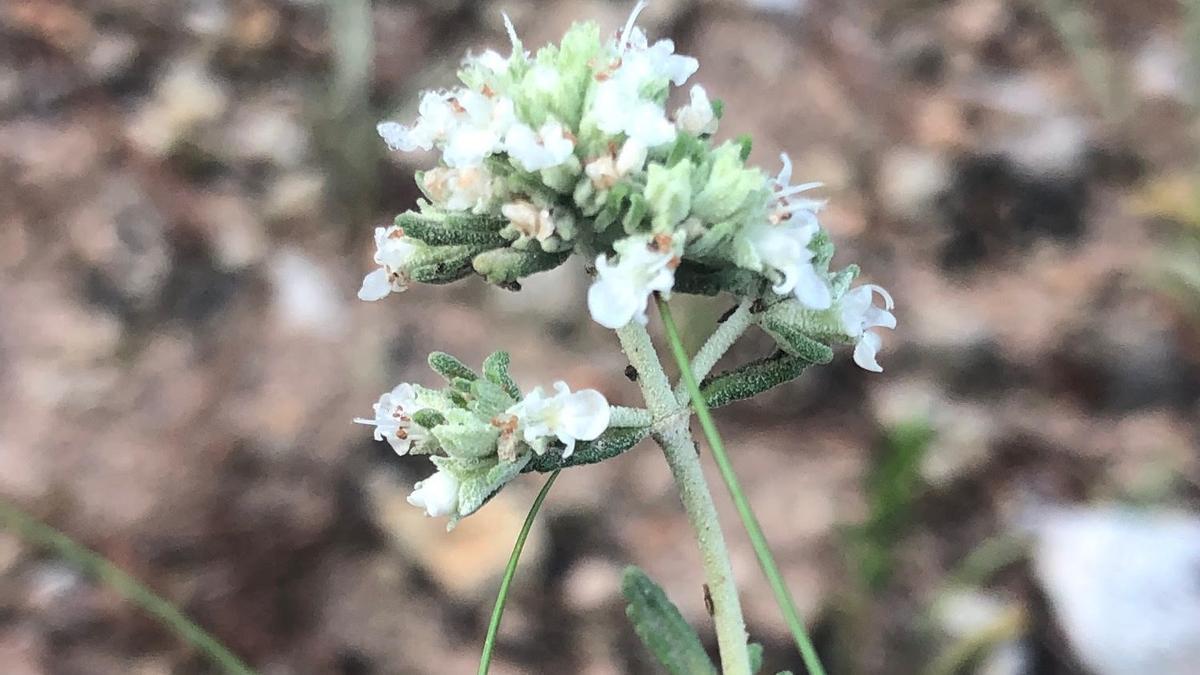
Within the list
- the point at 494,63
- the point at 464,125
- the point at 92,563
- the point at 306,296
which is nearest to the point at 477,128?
the point at 464,125

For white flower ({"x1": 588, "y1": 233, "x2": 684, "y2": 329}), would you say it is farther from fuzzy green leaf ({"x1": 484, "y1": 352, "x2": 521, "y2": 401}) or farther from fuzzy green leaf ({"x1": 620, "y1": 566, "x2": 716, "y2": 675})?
fuzzy green leaf ({"x1": 620, "y1": 566, "x2": 716, "y2": 675})

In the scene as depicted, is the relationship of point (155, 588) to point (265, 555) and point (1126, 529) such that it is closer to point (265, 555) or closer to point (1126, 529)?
point (265, 555)

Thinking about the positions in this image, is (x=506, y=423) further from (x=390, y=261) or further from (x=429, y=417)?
(x=390, y=261)

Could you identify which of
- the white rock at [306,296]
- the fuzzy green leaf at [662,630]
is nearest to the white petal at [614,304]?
the fuzzy green leaf at [662,630]

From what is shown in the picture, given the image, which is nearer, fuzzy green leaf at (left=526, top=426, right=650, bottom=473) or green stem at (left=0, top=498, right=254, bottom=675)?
fuzzy green leaf at (left=526, top=426, right=650, bottom=473)

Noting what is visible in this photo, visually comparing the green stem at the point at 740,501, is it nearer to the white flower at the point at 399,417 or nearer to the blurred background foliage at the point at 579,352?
the white flower at the point at 399,417

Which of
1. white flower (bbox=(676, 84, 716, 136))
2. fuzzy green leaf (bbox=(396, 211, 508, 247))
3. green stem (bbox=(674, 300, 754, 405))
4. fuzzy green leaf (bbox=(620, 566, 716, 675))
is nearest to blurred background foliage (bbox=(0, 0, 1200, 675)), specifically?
fuzzy green leaf (bbox=(620, 566, 716, 675))

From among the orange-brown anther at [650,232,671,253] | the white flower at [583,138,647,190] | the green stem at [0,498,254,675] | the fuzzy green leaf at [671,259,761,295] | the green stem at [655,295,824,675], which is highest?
the green stem at [0,498,254,675]
